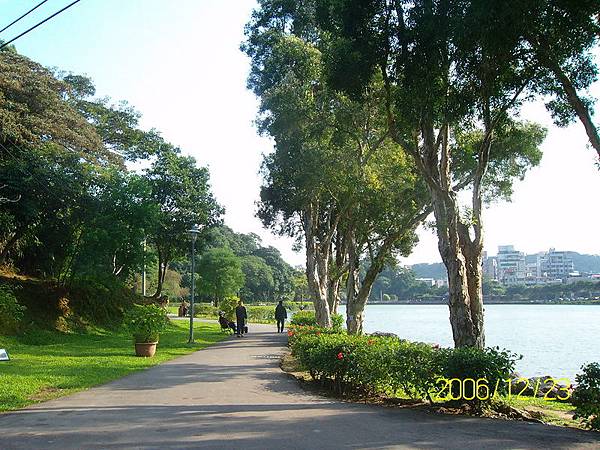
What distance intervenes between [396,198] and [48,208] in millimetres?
14175

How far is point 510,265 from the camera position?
431ft

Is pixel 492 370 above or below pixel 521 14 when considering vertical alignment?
below

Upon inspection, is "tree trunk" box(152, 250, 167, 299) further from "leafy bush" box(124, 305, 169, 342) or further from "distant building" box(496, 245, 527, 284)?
"distant building" box(496, 245, 527, 284)

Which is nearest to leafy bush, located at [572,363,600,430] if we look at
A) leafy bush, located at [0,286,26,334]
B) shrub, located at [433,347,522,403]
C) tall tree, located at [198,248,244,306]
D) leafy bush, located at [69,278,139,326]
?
shrub, located at [433,347,522,403]

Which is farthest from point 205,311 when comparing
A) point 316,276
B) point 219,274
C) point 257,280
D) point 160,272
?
point 257,280

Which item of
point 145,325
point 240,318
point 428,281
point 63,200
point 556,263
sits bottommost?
point 240,318

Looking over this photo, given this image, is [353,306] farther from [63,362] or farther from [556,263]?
[556,263]

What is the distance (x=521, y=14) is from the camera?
8.51m

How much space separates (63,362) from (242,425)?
9043 mm

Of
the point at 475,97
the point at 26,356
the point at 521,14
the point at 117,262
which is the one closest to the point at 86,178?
the point at 117,262

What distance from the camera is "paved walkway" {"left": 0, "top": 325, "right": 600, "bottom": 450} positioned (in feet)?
20.4

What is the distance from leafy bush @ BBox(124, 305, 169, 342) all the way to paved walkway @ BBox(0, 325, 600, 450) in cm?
554

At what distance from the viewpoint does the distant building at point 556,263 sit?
391ft

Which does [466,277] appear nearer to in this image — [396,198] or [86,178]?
[396,198]
